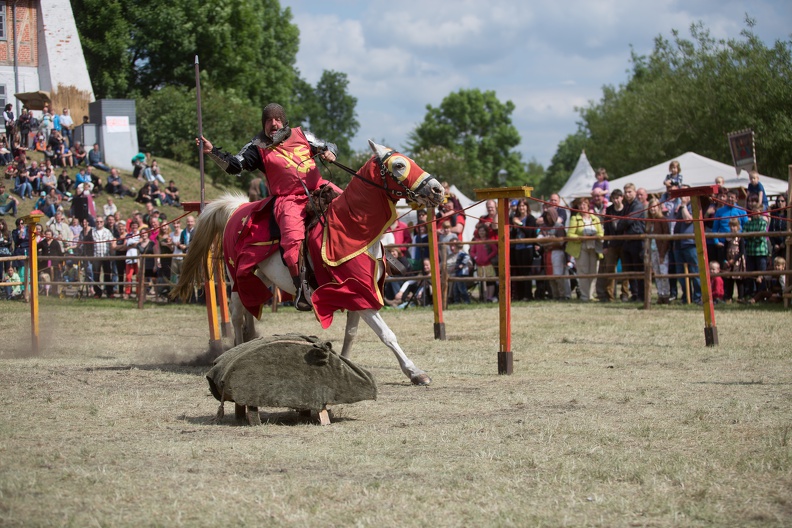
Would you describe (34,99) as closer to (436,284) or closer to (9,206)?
(9,206)

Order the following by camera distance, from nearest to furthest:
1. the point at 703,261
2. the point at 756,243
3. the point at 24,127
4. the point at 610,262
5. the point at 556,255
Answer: the point at 703,261 < the point at 756,243 < the point at 610,262 < the point at 556,255 < the point at 24,127

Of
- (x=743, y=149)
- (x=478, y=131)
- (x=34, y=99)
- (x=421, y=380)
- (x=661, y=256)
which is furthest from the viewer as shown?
(x=478, y=131)

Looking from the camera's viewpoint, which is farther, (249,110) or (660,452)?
(249,110)

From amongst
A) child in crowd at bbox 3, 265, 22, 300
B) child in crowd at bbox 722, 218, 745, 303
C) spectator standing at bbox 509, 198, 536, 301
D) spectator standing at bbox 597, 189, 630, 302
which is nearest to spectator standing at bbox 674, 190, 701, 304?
child in crowd at bbox 722, 218, 745, 303

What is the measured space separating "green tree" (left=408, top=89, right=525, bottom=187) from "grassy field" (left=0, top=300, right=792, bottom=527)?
72572 mm

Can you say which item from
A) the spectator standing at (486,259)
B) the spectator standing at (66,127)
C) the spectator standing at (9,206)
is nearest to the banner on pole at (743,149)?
the spectator standing at (486,259)

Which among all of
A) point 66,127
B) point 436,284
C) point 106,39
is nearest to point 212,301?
point 436,284

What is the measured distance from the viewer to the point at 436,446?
19.1ft

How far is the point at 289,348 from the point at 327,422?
22.8 inches

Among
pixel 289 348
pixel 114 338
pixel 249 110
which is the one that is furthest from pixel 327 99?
pixel 289 348

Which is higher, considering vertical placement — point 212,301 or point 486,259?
point 486,259

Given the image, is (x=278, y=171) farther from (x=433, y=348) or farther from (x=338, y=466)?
(x=338, y=466)

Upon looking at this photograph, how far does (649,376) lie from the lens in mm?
8727

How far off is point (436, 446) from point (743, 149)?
1378cm
